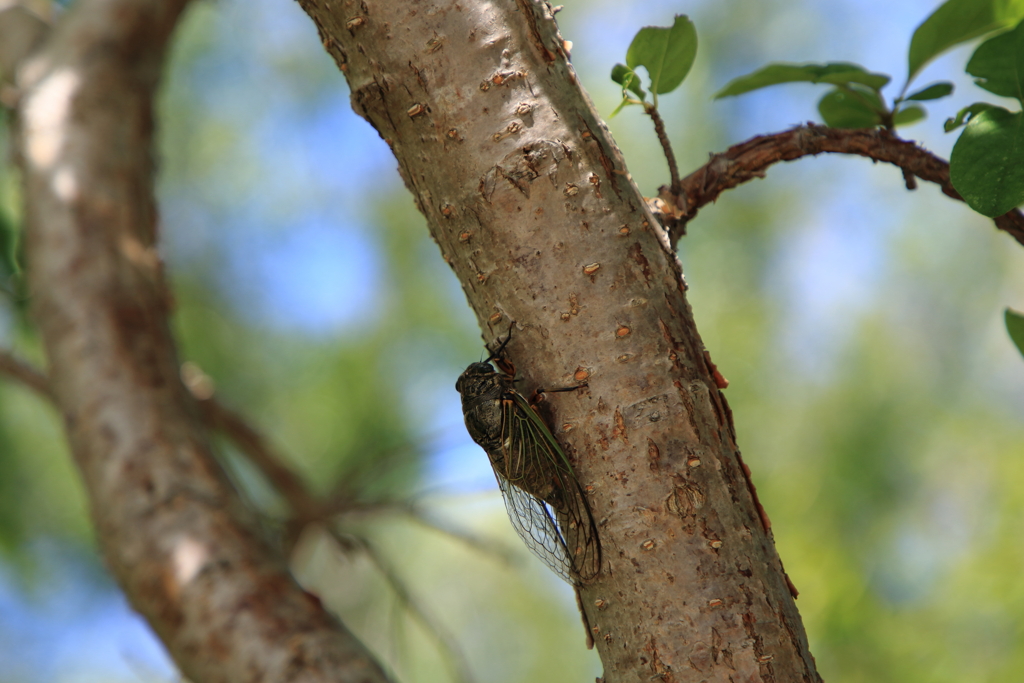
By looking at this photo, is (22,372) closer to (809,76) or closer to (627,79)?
(627,79)

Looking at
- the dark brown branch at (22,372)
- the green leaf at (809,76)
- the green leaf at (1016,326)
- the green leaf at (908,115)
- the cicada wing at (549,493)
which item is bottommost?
the cicada wing at (549,493)

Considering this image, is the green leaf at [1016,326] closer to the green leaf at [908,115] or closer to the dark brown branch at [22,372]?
the green leaf at [908,115]

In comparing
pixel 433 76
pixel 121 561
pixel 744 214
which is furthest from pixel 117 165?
pixel 744 214

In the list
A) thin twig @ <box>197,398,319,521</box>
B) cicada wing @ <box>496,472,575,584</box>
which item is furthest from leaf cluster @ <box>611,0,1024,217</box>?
thin twig @ <box>197,398,319,521</box>

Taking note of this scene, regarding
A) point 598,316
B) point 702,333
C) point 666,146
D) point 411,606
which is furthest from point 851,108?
point 702,333

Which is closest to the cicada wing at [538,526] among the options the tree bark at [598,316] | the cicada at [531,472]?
the cicada at [531,472]

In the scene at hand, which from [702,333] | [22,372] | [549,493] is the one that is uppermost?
[702,333]

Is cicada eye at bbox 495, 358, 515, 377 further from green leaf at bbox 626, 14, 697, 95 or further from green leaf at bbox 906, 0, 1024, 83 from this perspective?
green leaf at bbox 906, 0, 1024, 83
